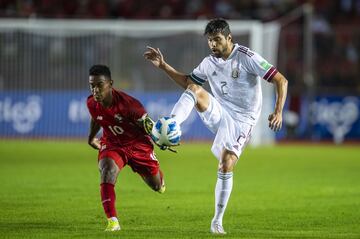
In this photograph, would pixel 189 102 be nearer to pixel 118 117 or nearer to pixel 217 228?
pixel 118 117

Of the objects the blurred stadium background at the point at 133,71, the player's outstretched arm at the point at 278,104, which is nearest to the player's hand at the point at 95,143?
the player's outstretched arm at the point at 278,104

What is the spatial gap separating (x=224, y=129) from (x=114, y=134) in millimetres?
1251

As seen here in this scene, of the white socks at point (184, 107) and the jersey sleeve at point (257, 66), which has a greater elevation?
the jersey sleeve at point (257, 66)

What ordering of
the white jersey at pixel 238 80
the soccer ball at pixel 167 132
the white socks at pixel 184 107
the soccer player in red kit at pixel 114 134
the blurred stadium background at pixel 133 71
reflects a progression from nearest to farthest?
the soccer ball at pixel 167 132 < the white socks at pixel 184 107 < the soccer player in red kit at pixel 114 134 < the white jersey at pixel 238 80 < the blurred stadium background at pixel 133 71

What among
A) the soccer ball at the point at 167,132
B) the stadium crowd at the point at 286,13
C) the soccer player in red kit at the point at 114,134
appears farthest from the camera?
the stadium crowd at the point at 286,13

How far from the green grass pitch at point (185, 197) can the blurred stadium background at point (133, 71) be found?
3.28 m

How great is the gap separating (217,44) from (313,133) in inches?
701

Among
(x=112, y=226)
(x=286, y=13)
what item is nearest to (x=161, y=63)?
(x=112, y=226)

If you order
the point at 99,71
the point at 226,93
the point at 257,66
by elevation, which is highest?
the point at 257,66

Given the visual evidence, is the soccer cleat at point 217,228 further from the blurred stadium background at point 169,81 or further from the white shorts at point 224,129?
the blurred stadium background at point 169,81

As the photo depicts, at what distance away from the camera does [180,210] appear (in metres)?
11.4

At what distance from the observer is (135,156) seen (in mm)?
9734

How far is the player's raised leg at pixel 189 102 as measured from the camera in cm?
862

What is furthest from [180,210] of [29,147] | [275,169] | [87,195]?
[29,147]
